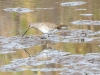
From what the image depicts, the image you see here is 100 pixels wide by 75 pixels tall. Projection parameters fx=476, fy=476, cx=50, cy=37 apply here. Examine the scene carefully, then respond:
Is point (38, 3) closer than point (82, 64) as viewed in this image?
No

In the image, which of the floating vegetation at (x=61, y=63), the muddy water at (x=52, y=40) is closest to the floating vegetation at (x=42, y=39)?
the muddy water at (x=52, y=40)

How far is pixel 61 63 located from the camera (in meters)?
9.41

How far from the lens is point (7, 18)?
51.3 feet

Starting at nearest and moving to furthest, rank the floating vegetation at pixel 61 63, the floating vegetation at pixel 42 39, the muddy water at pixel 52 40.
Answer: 1. the floating vegetation at pixel 61 63
2. the muddy water at pixel 52 40
3. the floating vegetation at pixel 42 39

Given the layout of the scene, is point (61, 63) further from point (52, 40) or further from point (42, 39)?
point (42, 39)

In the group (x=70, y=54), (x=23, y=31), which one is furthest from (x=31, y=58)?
(x=23, y=31)

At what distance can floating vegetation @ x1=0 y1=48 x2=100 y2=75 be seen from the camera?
874cm

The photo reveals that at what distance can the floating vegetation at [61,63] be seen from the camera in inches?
344

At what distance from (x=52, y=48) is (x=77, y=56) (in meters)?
1.24

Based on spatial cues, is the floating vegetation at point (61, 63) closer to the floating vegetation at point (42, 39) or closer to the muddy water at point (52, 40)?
the muddy water at point (52, 40)

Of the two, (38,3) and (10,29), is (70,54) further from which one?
(38,3)

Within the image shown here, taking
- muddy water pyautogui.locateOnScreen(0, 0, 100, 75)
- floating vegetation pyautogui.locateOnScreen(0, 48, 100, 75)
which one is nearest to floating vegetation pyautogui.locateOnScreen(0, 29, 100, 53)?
muddy water pyautogui.locateOnScreen(0, 0, 100, 75)

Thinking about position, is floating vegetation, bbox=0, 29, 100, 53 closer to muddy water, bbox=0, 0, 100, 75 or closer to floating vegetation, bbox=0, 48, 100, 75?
muddy water, bbox=0, 0, 100, 75

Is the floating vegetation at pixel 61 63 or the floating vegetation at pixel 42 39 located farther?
the floating vegetation at pixel 42 39
